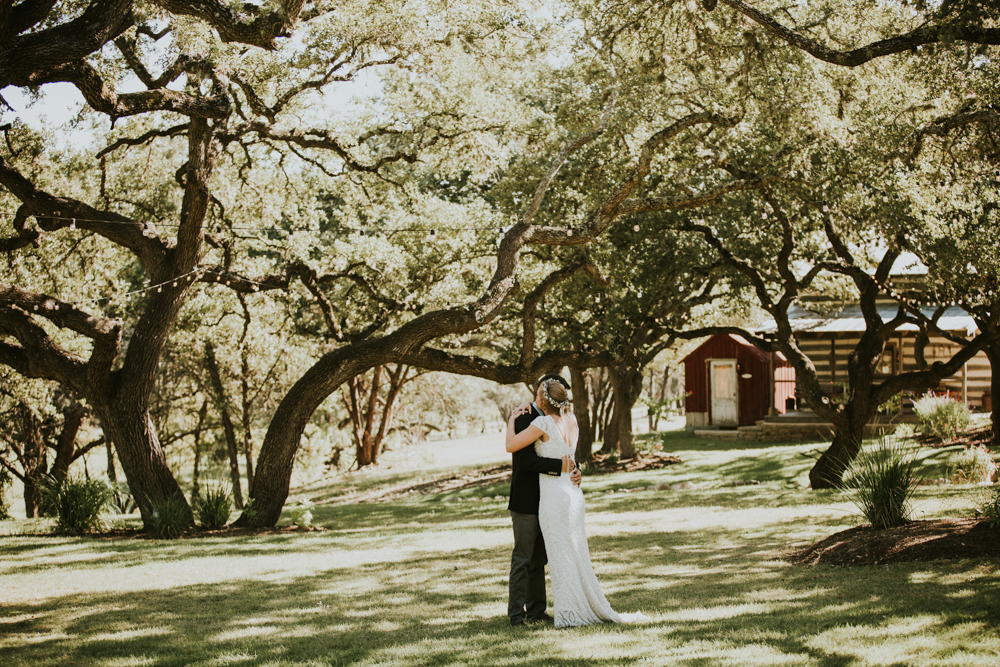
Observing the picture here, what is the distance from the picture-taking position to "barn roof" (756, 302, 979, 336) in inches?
930

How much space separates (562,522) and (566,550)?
0.22m

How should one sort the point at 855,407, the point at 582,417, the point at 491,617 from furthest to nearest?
the point at 582,417 → the point at 855,407 → the point at 491,617

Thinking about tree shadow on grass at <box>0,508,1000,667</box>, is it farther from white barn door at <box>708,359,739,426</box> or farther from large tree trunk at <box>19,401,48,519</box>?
white barn door at <box>708,359,739,426</box>

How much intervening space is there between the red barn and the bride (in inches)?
1062

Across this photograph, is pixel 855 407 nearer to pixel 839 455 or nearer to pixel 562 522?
pixel 839 455

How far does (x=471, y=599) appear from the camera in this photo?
7406 millimetres

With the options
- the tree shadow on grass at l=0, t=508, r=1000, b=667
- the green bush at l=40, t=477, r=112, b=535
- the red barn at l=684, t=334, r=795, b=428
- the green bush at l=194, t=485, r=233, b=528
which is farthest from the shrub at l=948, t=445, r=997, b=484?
the red barn at l=684, t=334, r=795, b=428

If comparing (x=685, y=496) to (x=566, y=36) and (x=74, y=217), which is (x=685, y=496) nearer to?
(x=566, y=36)

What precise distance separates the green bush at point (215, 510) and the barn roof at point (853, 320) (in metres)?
16.1

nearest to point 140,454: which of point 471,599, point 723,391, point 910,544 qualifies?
point 471,599

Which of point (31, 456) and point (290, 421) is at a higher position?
point (290, 421)

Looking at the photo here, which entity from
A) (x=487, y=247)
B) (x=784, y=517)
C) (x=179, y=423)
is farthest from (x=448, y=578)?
(x=179, y=423)

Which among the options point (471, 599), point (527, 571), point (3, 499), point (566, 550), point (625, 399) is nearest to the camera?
point (566, 550)

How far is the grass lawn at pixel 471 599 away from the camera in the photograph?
5211 millimetres
